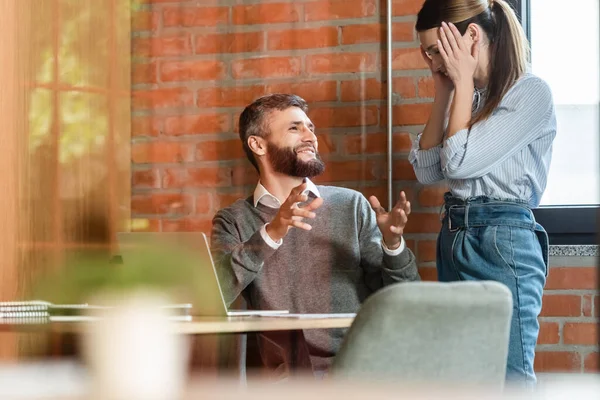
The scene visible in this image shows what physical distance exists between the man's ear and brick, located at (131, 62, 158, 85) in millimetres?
375

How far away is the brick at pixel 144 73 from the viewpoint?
261cm

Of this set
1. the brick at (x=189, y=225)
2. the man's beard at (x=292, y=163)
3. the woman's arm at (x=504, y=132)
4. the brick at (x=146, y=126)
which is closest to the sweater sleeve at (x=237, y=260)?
the brick at (x=189, y=225)

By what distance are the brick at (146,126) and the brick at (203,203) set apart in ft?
0.79

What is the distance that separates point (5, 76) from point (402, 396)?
2556mm

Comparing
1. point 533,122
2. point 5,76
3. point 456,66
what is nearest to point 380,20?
point 456,66

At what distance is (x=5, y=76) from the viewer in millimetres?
2682

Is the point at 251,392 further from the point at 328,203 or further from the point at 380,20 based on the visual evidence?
the point at 380,20

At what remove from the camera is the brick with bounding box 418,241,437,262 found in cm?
228

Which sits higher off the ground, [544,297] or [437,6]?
[437,6]

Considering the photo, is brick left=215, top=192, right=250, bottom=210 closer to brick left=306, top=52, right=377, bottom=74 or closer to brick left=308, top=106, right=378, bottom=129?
brick left=308, top=106, right=378, bottom=129

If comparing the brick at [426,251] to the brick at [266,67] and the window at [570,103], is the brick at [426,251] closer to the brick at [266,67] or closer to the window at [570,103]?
the window at [570,103]

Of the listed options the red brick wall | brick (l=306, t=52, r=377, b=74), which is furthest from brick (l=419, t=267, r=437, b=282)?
brick (l=306, t=52, r=377, b=74)

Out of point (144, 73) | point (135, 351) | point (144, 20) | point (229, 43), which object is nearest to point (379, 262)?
point (229, 43)

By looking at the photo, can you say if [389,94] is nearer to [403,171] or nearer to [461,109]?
[403,171]
